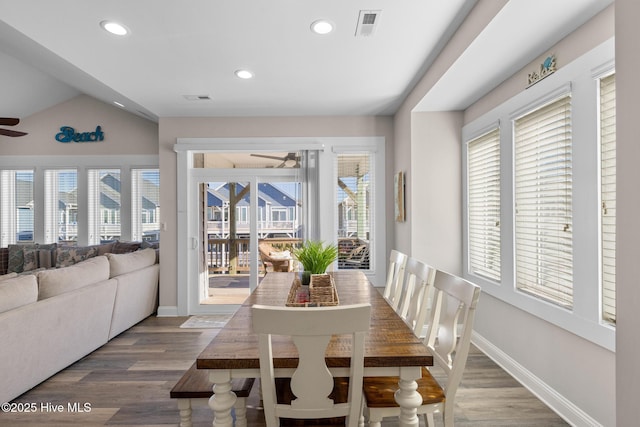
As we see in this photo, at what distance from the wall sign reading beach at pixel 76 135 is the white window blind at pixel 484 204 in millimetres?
5311

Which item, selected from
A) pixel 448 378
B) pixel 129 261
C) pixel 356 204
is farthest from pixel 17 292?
pixel 356 204

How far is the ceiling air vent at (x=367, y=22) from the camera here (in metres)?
2.26

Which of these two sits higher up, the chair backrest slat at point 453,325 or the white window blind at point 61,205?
the white window blind at point 61,205

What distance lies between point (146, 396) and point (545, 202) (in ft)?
10.2

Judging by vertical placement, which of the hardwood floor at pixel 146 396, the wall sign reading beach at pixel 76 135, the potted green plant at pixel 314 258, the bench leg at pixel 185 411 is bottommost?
the hardwood floor at pixel 146 396

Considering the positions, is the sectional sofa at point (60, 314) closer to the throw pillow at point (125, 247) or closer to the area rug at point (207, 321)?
the area rug at point (207, 321)

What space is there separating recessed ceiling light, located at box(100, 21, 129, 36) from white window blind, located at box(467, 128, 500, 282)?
2990mm

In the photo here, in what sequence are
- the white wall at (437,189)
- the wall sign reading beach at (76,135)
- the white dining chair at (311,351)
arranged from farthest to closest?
the wall sign reading beach at (76,135), the white wall at (437,189), the white dining chair at (311,351)

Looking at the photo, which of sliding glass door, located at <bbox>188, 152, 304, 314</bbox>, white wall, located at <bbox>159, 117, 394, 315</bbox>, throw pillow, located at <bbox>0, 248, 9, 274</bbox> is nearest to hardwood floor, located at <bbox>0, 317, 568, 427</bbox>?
white wall, located at <bbox>159, 117, 394, 315</bbox>

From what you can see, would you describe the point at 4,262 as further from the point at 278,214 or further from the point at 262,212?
the point at 278,214

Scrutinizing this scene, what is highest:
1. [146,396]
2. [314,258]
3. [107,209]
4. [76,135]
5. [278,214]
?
[76,135]

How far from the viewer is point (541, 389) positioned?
2.45m

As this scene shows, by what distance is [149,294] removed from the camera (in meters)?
4.46

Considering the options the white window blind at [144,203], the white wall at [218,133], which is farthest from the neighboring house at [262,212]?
the white window blind at [144,203]
